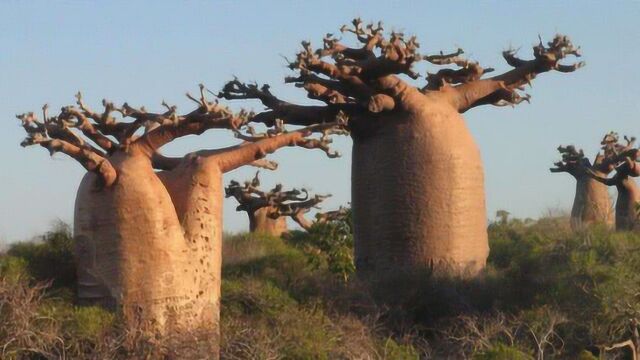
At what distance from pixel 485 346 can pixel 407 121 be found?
396 centimetres

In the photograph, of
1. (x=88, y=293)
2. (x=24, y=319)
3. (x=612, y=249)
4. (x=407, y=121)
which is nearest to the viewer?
(x=24, y=319)

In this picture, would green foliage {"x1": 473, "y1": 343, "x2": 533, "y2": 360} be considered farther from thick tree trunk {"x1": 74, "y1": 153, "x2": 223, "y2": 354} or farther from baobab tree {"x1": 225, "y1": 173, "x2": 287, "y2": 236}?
baobab tree {"x1": 225, "y1": 173, "x2": 287, "y2": 236}

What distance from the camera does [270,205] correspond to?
81.9ft

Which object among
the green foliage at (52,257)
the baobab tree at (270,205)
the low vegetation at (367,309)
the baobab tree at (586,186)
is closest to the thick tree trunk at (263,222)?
the baobab tree at (270,205)

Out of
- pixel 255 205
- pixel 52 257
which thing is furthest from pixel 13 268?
pixel 255 205

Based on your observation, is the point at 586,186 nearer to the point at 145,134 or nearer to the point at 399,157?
the point at 399,157

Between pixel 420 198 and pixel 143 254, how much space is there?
4836 millimetres

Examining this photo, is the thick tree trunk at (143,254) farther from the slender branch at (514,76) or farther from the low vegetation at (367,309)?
the slender branch at (514,76)

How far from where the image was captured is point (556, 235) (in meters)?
17.8

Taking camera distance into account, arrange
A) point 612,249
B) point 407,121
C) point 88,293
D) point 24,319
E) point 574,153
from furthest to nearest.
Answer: point 574,153 < point 407,121 < point 612,249 < point 88,293 < point 24,319

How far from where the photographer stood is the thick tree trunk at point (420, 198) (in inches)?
659

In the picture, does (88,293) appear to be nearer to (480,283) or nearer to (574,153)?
(480,283)

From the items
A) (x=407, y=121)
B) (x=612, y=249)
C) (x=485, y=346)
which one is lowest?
(x=485, y=346)

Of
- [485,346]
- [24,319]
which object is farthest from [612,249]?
[24,319]
